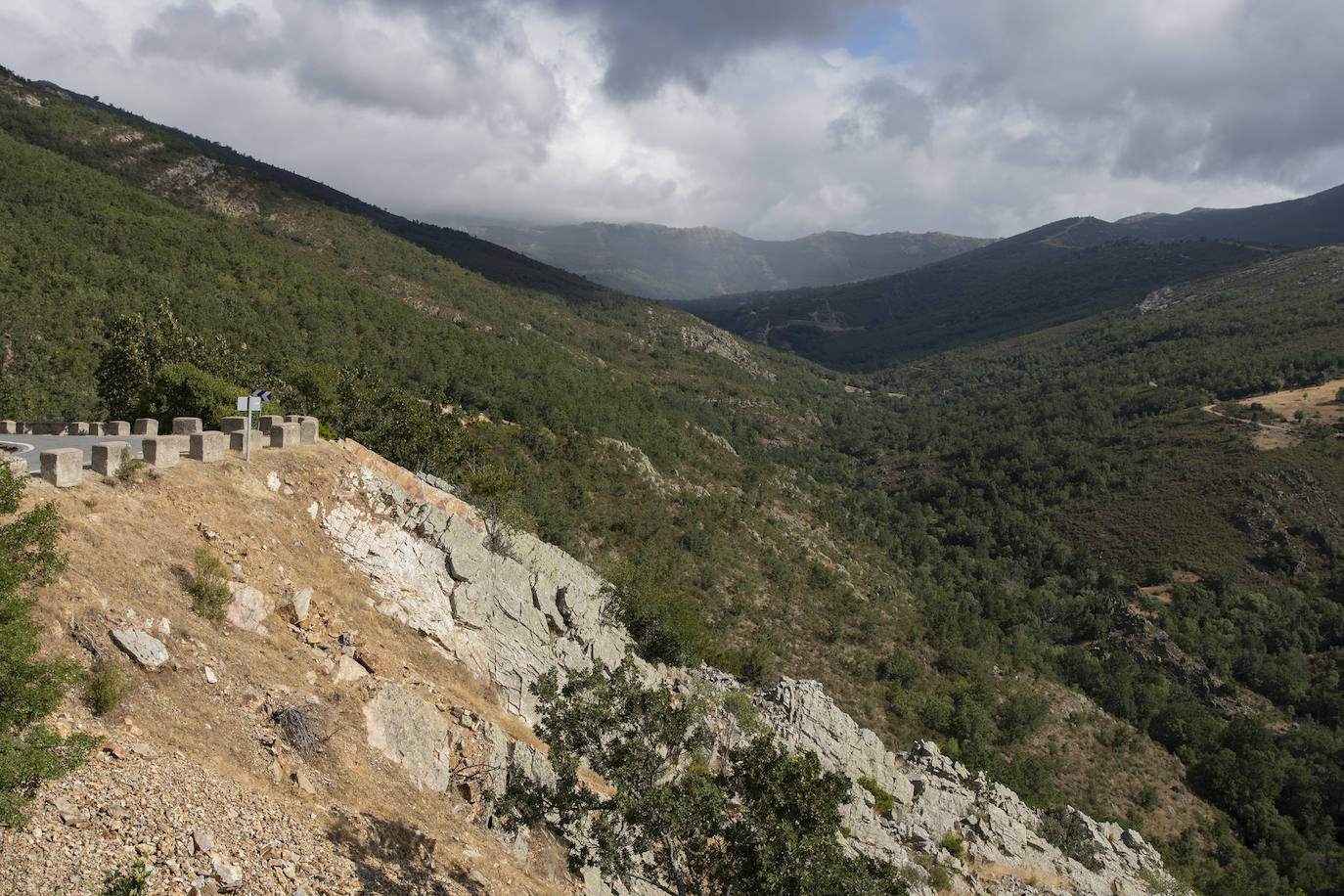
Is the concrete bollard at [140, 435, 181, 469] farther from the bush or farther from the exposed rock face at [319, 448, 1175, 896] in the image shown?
the exposed rock face at [319, 448, 1175, 896]

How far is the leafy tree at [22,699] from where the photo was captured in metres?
8.59

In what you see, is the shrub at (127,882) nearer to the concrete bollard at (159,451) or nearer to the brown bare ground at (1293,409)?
the concrete bollard at (159,451)

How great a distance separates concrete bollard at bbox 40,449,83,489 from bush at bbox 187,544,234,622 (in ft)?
10.3

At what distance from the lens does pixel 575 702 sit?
13.9 metres

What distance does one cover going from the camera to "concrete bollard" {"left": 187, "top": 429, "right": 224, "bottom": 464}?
60.6ft

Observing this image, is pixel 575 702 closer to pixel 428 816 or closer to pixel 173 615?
pixel 428 816

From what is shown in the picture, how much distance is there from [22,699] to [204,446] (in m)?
10.5

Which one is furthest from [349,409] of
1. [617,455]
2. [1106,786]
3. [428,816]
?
[1106,786]

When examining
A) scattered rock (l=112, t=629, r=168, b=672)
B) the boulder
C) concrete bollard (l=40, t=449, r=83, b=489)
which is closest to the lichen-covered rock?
the boulder

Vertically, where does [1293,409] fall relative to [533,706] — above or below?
above

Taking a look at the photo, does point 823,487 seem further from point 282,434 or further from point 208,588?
point 208,588

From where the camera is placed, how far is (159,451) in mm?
16953

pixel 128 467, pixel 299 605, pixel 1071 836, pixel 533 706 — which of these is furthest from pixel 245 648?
pixel 1071 836

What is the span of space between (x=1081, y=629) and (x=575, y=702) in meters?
96.7
